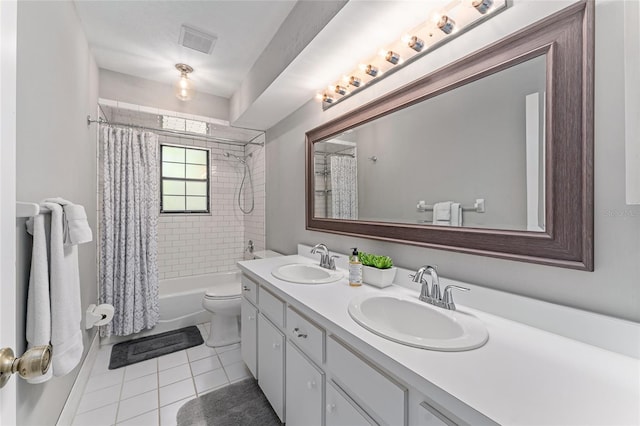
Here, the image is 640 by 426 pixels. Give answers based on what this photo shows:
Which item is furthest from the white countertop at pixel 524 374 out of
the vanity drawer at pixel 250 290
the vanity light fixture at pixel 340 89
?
the vanity light fixture at pixel 340 89

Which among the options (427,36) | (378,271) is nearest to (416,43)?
(427,36)

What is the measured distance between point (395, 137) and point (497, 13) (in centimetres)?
66

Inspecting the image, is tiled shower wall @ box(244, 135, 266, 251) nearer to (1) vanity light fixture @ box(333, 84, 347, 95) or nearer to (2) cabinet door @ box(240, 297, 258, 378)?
(2) cabinet door @ box(240, 297, 258, 378)

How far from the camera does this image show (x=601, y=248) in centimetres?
82

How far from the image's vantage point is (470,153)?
1187 mm

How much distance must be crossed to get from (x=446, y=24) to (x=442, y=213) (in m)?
0.84

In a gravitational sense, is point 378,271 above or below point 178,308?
above

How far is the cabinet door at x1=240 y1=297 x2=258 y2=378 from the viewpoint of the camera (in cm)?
178

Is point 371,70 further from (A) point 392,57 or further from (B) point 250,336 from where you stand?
(B) point 250,336

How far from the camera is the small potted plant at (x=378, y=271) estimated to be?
1382 millimetres

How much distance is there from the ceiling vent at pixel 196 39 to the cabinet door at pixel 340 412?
2521 mm

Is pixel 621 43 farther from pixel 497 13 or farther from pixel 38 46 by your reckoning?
pixel 38 46

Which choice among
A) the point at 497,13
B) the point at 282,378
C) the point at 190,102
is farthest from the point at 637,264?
the point at 190,102

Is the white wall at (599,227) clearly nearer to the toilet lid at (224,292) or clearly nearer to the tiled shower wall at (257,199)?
the toilet lid at (224,292)
